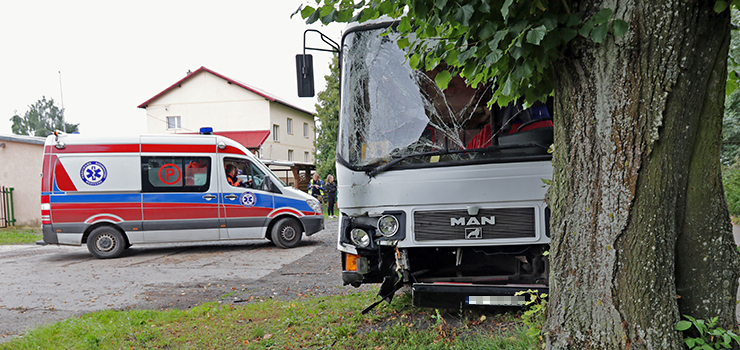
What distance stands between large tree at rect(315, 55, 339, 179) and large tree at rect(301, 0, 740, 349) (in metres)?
23.1

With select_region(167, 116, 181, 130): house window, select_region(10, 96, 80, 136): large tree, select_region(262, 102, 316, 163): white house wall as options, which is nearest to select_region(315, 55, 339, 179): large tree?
select_region(262, 102, 316, 163): white house wall

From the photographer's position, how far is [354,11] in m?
2.79

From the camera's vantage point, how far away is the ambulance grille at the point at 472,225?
3811 millimetres

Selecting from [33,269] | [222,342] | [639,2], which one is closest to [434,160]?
[639,2]

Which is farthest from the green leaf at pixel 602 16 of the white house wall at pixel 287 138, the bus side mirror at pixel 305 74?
the white house wall at pixel 287 138

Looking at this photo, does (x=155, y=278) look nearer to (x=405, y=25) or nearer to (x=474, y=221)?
(x=474, y=221)

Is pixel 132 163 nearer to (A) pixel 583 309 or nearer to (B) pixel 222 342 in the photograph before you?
(B) pixel 222 342

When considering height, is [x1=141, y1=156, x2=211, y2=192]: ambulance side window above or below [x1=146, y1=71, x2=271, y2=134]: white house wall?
below

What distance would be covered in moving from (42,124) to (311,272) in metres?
68.4

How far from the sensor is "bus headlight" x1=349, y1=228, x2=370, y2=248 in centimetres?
402

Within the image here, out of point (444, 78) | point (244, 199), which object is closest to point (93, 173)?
point (244, 199)

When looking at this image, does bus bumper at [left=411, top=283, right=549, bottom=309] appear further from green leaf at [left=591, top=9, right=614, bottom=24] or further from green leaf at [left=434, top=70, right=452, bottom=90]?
green leaf at [left=591, top=9, right=614, bottom=24]

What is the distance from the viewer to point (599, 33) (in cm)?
216

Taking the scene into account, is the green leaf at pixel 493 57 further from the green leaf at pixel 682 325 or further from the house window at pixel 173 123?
the house window at pixel 173 123
